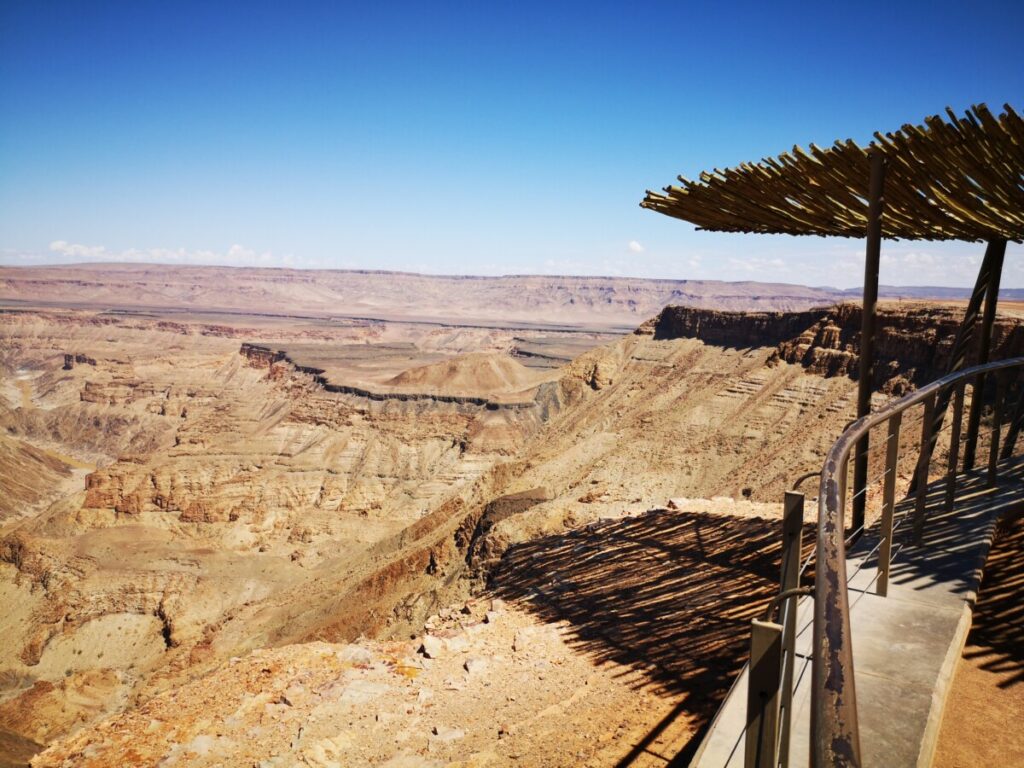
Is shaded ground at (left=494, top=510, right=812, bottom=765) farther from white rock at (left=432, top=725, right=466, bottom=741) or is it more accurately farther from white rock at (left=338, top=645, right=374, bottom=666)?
white rock at (left=338, top=645, right=374, bottom=666)

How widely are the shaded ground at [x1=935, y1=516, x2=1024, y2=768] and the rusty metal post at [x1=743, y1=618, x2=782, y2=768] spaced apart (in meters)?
1.64

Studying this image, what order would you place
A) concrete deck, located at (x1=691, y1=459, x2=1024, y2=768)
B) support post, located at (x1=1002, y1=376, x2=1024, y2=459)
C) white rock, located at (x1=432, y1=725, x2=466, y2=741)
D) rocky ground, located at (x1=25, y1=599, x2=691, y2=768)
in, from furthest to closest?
support post, located at (x1=1002, y1=376, x2=1024, y2=459) < white rock, located at (x1=432, y1=725, x2=466, y2=741) < rocky ground, located at (x1=25, y1=599, x2=691, y2=768) < concrete deck, located at (x1=691, y1=459, x2=1024, y2=768)

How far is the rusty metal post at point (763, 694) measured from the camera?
6.10 feet

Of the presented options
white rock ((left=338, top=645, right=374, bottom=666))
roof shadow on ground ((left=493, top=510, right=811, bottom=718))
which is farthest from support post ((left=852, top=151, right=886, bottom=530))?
white rock ((left=338, top=645, right=374, bottom=666))

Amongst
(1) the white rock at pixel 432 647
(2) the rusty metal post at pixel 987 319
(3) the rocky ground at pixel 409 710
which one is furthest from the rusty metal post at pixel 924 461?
(1) the white rock at pixel 432 647

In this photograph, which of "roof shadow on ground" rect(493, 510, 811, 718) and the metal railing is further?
"roof shadow on ground" rect(493, 510, 811, 718)

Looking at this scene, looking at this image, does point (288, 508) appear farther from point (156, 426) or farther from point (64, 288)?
point (64, 288)

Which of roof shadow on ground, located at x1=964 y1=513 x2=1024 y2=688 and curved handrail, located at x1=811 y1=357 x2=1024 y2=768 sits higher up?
curved handrail, located at x1=811 y1=357 x2=1024 y2=768

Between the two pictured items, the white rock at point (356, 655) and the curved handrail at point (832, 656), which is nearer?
the curved handrail at point (832, 656)

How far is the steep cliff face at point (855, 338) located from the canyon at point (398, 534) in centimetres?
16

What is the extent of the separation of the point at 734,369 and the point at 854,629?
38.8 m

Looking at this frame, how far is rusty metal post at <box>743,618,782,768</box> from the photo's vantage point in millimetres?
1860

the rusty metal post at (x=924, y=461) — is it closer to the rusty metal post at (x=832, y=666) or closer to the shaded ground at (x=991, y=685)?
the shaded ground at (x=991, y=685)

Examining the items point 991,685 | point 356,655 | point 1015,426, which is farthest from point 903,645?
point 356,655
